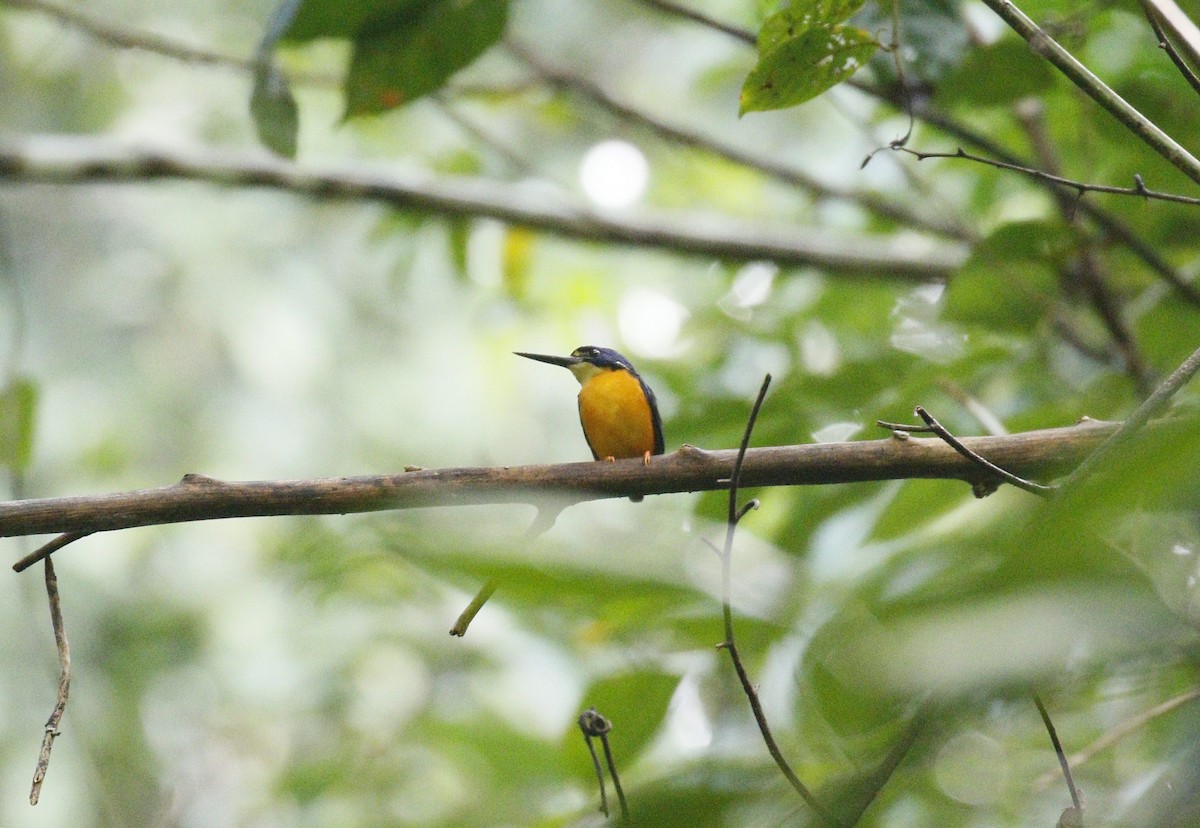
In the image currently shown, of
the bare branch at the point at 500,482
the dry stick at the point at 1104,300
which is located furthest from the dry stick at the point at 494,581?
the dry stick at the point at 1104,300

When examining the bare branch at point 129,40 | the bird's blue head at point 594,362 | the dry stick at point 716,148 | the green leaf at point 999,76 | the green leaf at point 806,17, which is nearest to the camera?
the green leaf at point 806,17

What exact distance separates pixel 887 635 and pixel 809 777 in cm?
80

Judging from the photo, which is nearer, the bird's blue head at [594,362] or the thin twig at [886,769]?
the thin twig at [886,769]

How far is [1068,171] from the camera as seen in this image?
407cm

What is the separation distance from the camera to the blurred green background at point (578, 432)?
62 centimetres

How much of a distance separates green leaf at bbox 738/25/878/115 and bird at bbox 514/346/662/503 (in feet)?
7.95

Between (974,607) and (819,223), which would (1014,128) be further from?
(974,607)

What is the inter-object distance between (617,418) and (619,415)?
1cm

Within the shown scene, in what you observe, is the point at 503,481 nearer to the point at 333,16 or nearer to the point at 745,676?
the point at 745,676

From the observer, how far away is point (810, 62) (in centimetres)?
168

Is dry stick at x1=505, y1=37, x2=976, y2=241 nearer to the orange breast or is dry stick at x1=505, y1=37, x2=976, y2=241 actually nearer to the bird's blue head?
the bird's blue head

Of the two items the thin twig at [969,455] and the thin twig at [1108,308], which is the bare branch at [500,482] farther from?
the thin twig at [1108,308]

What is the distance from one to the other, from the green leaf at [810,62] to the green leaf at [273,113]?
47.2 inches

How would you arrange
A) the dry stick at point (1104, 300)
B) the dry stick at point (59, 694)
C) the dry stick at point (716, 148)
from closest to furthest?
1. the dry stick at point (59, 694)
2. the dry stick at point (1104, 300)
3. the dry stick at point (716, 148)
